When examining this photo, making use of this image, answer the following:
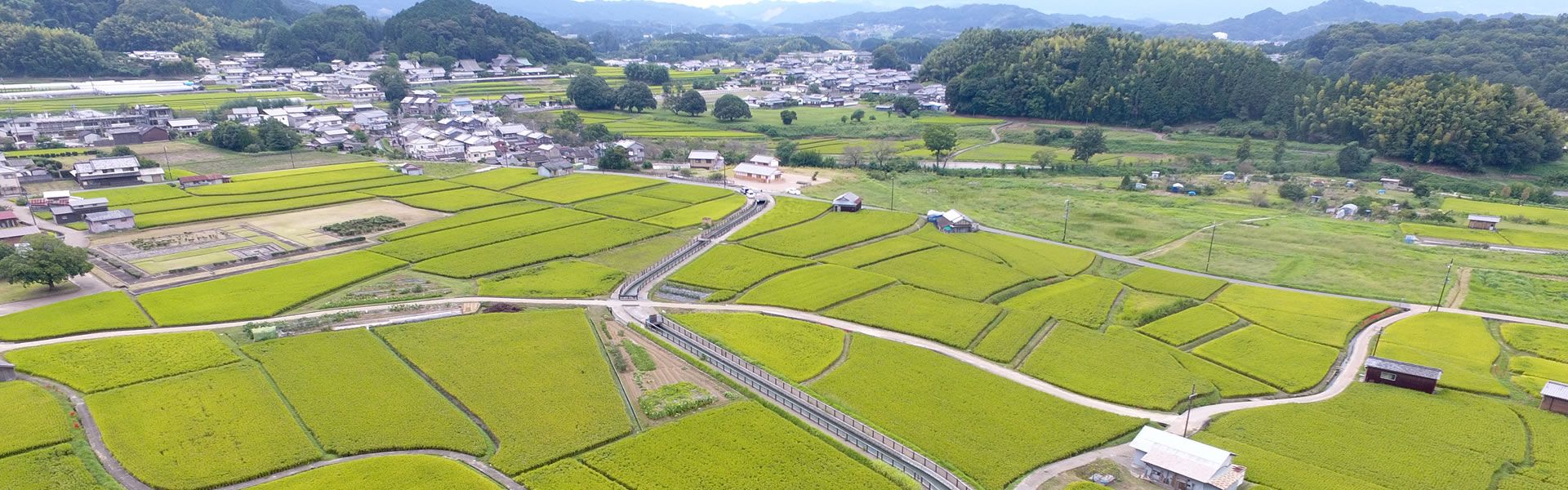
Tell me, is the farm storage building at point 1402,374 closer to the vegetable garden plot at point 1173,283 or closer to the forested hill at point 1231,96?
the vegetable garden plot at point 1173,283

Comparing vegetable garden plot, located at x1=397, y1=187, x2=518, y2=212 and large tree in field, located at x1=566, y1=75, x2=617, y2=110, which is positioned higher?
large tree in field, located at x1=566, y1=75, x2=617, y2=110

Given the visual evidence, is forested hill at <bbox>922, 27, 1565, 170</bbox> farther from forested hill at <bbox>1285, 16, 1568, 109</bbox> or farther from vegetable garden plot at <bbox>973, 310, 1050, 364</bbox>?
vegetable garden plot at <bbox>973, 310, 1050, 364</bbox>

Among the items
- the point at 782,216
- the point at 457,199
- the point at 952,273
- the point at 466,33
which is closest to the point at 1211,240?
the point at 952,273

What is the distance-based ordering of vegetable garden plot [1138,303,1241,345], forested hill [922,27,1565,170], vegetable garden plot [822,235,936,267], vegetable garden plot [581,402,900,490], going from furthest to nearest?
forested hill [922,27,1565,170], vegetable garden plot [822,235,936,267], vegetable garden plot [1138,303,1241,345], vegetable garden plot [581,402,900,490]

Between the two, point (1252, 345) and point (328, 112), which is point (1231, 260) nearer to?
point (1252, 345)

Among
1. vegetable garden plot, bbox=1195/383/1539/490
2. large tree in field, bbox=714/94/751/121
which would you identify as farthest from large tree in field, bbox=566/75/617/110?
vegetable garden plot, bbox=1195/383/1539/490

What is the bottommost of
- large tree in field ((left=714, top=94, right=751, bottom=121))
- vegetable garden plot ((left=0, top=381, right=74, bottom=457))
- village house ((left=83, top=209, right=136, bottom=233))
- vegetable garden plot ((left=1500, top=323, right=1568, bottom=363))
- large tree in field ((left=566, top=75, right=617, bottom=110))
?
vegetable garden plot ((left=1500, top=323, right=1568, bottom=363))

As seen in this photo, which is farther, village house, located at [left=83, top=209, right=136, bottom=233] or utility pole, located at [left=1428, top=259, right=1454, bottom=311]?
village house, located at [left=83, top=209, right=136, bottom=233]
